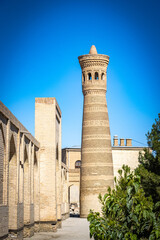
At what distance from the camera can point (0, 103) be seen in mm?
12039

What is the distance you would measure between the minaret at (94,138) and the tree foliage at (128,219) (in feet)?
73.6

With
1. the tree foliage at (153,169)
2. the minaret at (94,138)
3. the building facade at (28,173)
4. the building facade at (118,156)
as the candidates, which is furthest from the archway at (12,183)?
the building facade at (118,156)

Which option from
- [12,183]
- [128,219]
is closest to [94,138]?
[12,183]

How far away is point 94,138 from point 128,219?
23544 millimetres

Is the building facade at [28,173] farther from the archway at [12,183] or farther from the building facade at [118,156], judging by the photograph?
the building facade at [118,156]

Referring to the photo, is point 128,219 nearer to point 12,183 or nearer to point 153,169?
point 12,183

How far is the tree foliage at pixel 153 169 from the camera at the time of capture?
18.4 metres

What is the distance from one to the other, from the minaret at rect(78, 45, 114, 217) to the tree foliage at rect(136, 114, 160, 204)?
9359 mm

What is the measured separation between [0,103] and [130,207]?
526 centimetres

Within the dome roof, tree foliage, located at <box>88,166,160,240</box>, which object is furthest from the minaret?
tree foliage, located at <box>88,166,160,240</box>

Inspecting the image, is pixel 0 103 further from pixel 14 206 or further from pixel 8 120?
pixel 14 206

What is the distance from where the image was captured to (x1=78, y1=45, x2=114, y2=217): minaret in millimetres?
31141

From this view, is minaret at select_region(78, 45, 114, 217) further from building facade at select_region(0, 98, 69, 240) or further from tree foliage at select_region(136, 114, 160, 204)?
tree foliage at select_region(136, 114, 160, 204)

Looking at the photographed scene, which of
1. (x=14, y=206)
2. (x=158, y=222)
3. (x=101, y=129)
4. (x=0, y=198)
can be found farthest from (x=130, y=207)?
(x=101, y=129)
